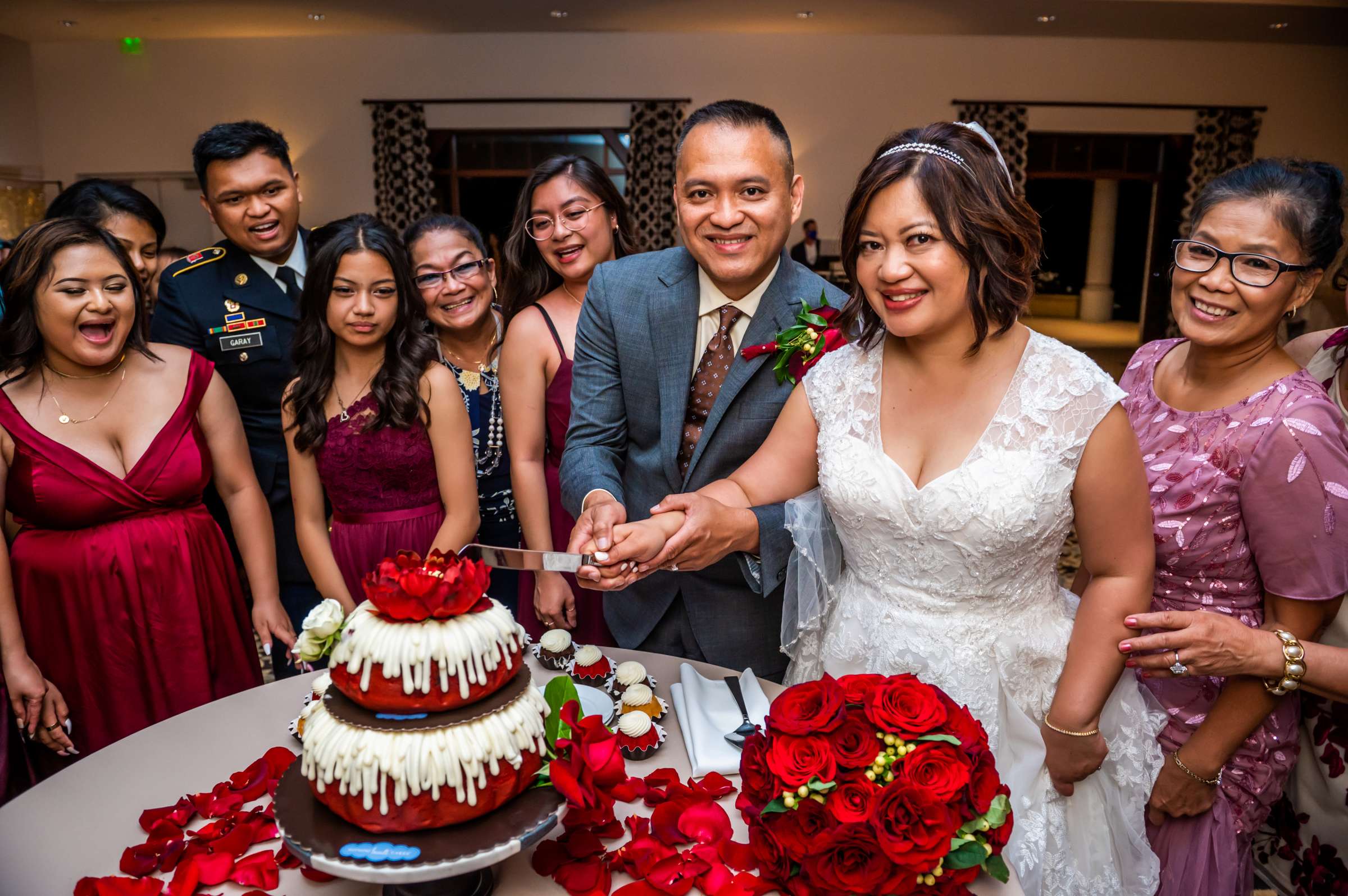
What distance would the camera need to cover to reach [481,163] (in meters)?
11.4

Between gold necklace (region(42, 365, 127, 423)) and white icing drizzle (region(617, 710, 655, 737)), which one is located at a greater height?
gold necklace (region(42, 365, 127, 423))

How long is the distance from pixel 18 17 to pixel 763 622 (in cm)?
1170

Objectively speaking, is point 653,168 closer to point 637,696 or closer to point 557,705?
point 637,696

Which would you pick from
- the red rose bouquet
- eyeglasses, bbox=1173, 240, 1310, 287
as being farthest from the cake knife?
eyeglasses, bbox=1173, 240, 1310, 287

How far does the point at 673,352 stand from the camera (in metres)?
2.10

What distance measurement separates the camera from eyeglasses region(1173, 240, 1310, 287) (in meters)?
1.68

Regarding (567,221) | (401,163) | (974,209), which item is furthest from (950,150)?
(401,163)

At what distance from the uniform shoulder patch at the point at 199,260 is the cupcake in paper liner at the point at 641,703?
7.36 feet

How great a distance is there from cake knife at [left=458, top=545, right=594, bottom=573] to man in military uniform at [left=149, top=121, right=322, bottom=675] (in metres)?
1.57

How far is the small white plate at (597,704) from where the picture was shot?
1622 millimetres

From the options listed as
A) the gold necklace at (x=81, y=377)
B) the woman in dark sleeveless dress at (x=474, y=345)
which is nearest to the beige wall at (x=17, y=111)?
the woman in dark sleeveless dress at (x=474, y=345)

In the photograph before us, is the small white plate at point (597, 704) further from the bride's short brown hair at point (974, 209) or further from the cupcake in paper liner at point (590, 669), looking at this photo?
the bride's short brown hair at point (974, 209)

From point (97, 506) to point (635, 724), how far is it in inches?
64.3

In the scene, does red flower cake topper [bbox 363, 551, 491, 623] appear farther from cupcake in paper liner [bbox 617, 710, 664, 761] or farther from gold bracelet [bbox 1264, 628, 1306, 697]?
gold bracelet [bbox 1264, 628, 1306, 697]
